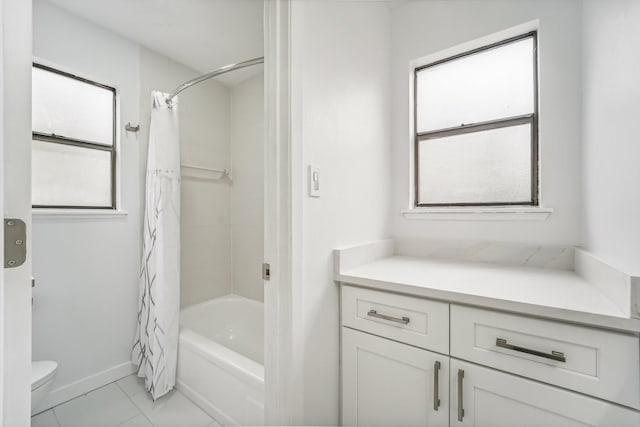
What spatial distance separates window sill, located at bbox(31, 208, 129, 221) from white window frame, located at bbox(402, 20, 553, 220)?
199 centimetres

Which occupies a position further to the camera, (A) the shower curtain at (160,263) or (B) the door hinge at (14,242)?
(A) the shower curtain at (160,263)

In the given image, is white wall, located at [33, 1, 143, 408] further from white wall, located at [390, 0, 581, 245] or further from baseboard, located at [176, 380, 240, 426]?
white wall, located at [390, 0, 581, 245]

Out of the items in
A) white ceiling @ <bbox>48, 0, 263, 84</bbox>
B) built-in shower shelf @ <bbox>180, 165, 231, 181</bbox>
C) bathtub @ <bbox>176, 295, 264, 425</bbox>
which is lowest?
bathtub @ <bbox>176, 295, 264, 425</bbox>

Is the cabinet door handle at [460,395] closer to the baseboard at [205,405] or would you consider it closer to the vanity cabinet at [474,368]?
the vanity cabinet at [474,368]

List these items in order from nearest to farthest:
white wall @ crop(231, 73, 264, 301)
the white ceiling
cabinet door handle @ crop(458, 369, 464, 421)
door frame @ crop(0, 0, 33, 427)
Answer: door frame @ crop(0, 0, 33, 427), cabinet door handle @ crop(458, 369, 464, 421), the white ceiling, white wall @ crop(231, 73, 264, 301)

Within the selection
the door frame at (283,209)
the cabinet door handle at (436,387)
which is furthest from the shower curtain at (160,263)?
the cabinet door handle at (436,387)

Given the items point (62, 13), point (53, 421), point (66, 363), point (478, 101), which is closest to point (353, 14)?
point (478, 101)

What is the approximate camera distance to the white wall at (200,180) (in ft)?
6.97

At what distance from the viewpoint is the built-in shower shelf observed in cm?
228

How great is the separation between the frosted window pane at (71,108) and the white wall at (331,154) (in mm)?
1693

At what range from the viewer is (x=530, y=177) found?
138 cm

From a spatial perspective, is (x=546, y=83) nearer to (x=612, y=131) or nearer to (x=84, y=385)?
(x=612, y=131)

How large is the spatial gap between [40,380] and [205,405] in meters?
0.80

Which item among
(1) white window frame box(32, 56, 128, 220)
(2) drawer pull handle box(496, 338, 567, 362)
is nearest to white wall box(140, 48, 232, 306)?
(1) white window frame box(32, 56, 128, 220)
